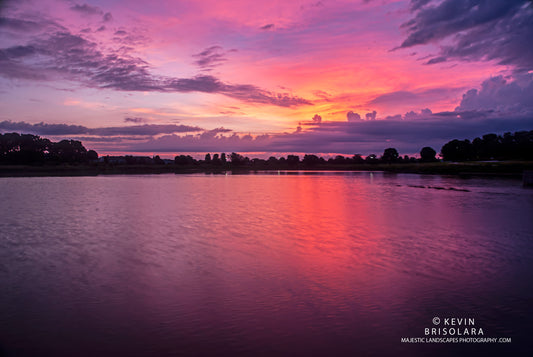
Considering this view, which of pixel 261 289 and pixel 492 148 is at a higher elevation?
pixel 492 148

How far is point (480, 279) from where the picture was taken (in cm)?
1102

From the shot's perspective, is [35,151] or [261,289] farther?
[35,151]

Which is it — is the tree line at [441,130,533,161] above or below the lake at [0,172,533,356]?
above

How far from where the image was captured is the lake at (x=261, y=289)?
7.09 m

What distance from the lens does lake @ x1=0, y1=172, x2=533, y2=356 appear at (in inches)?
279

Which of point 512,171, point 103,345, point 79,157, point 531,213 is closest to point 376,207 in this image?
point 531,213

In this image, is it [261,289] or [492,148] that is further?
[492,148]

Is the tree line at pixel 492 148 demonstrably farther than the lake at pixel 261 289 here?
Yes

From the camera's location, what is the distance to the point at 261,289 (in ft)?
33.3

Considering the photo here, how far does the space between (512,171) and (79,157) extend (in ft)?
514

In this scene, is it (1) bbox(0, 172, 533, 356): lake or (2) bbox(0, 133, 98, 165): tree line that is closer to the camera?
(1) bbox(0, 172, 533, 356): lake

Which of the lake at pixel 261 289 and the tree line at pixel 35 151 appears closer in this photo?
the lake at pixel 261 289

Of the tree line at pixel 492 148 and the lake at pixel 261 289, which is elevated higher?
the tree line at pixel 492 148

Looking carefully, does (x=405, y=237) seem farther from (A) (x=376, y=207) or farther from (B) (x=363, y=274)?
(A) (x=376, y=207)
